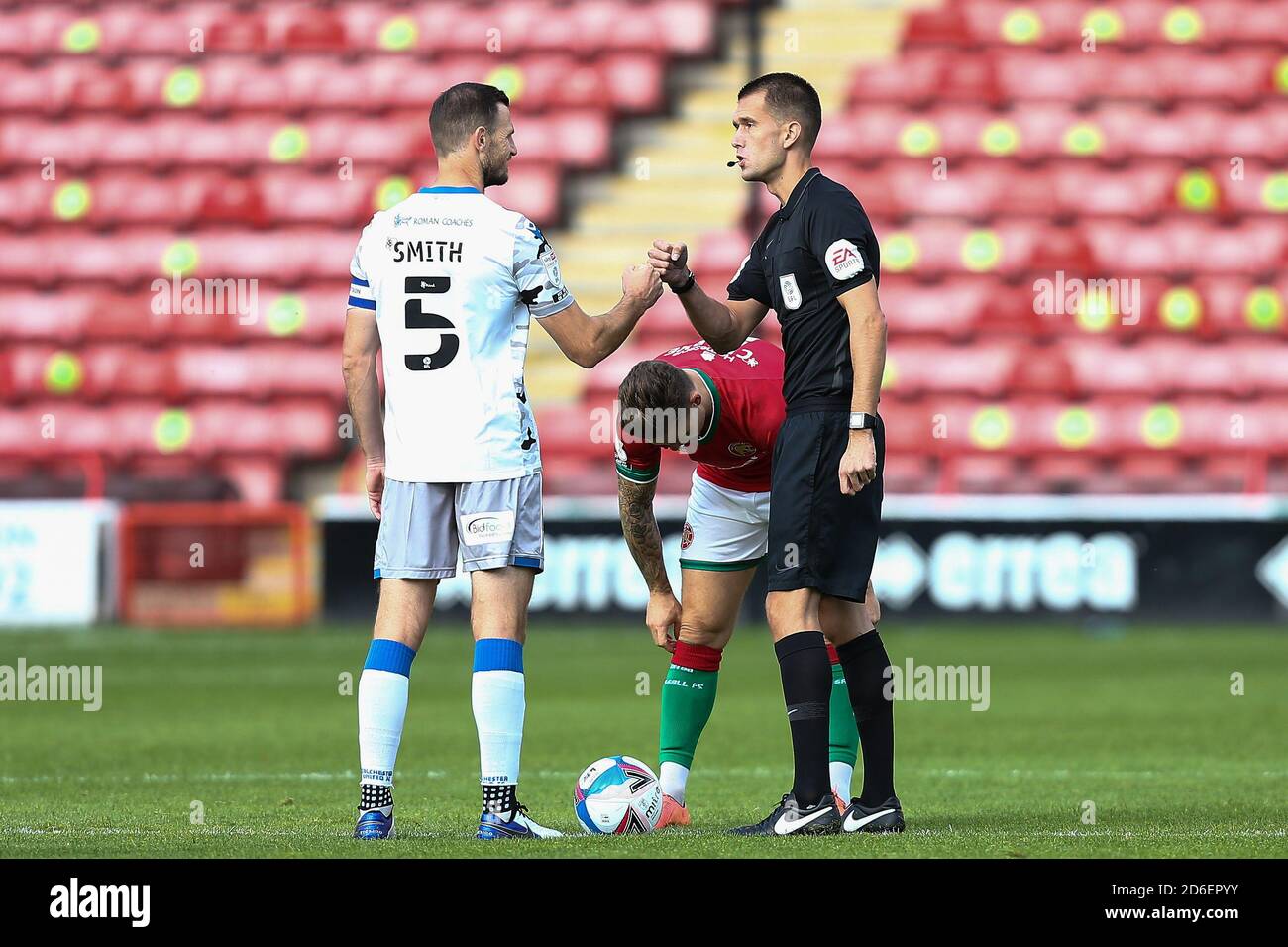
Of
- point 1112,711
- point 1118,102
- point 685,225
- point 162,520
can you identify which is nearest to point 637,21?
point 685,225

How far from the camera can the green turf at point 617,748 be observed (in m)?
5.31

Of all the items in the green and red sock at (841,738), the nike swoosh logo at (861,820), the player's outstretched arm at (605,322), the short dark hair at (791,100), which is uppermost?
the short dark hair at (791,100)

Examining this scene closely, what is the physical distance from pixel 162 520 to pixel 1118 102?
9.28 metres

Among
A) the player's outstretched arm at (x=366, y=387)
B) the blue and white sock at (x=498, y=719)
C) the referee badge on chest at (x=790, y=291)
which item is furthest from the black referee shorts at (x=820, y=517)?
the player's outstretched arm at (x=366, y=387)

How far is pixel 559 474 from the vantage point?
1564 centimetres

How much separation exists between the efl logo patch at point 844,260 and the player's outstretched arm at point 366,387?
1238 millimetres

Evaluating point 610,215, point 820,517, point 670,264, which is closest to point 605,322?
point 670,264

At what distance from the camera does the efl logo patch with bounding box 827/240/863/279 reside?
5.40 m

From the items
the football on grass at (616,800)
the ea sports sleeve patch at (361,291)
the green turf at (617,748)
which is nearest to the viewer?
the green turf at (617,748)

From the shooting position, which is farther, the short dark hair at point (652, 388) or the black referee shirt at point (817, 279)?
the short dark hair at point (652, 388)

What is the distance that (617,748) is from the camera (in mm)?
8219

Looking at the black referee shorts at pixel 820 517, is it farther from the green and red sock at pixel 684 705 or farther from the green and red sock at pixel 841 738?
the green and red sock at pixel 684 705

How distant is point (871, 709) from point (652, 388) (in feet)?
3.51
